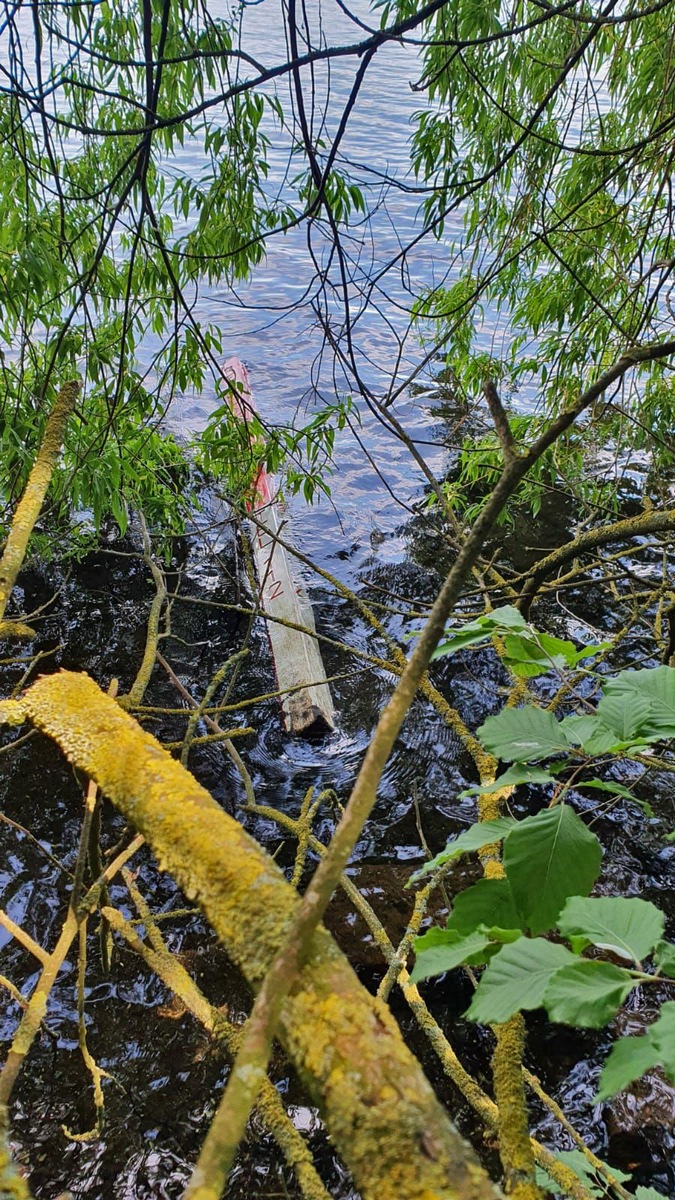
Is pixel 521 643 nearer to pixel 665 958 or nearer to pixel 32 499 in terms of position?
pixel 665 958

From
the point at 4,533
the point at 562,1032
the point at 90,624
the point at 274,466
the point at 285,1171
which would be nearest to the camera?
the point at 285,1171

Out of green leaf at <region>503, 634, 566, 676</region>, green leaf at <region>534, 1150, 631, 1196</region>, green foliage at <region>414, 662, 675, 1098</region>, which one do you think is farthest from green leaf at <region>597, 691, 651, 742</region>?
green leaf at <region>534, 1150, 631, 1196</region>

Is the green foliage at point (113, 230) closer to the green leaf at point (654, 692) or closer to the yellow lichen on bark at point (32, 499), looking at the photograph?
the yellow lichen on bark at point (32, 499)

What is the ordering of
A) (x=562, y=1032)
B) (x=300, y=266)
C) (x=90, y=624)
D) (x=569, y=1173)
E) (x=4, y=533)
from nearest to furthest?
(x=569, y=1173), (x=562, y=1032), (x=4, y=533), (x=90, y=624), (x=300, y=266)

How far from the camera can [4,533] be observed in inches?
135

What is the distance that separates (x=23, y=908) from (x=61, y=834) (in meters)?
0.39

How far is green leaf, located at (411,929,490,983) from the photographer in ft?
2.38

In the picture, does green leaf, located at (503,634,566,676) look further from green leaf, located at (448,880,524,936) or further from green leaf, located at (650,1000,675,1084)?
green leaf, located at (650,1000,675,1084)

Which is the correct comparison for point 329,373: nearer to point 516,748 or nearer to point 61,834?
point 61,834

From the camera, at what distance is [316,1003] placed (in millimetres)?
503

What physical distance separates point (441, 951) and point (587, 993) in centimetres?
16

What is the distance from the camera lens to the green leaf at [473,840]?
0.82 m

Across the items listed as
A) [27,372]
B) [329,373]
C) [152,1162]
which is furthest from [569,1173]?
[329,373]

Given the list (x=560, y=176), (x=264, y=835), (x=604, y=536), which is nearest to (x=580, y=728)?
(x=604, y=536)
